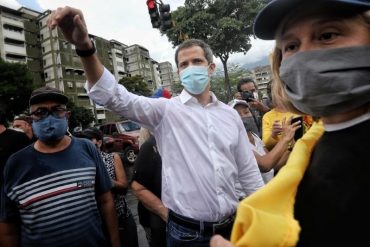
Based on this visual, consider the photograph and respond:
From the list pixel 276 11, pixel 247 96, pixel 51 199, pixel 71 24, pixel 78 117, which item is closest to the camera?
pixel 276 11

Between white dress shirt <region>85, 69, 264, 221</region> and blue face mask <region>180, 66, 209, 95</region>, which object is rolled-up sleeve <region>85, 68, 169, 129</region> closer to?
white dress shirt <region>85, 69, 264, 221</region>

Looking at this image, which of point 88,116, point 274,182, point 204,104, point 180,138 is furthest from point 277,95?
point 88,116

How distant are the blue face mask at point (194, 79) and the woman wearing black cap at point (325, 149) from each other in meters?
1.39

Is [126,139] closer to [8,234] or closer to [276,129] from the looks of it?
[276,129]

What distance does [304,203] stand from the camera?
102 cm

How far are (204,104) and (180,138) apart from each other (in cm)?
39

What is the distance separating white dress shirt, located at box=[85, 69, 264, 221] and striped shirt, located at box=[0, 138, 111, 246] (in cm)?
69

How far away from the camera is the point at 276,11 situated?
3.87ft

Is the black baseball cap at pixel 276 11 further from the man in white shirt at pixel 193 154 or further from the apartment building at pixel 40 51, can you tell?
the apartment building at pixel 40 51

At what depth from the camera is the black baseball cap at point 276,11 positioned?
0.99 metres

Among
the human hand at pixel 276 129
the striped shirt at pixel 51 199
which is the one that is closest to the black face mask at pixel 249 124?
the human hand at pixel 276 129

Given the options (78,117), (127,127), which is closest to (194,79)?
(127,127)

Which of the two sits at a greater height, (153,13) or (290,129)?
(153,13)

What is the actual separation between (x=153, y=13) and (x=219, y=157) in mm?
10519
